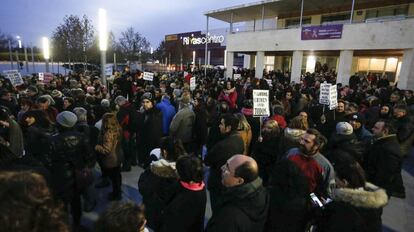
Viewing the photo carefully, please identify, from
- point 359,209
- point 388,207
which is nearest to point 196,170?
point 359,209

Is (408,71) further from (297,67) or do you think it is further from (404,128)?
(404,128)

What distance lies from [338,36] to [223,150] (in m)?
18.0

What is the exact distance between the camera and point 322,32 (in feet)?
65.0

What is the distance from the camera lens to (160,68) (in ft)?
114

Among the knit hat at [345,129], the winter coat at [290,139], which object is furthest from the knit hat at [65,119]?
the knit hat at [345,129]

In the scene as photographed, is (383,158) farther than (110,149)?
No

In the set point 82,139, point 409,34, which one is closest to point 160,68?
point 409,34

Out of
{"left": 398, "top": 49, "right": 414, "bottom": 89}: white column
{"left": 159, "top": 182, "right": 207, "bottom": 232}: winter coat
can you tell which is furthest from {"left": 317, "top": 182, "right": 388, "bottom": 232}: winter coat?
{"left": 398, "top": 49, "right": 414, "bottom": 89}: white column

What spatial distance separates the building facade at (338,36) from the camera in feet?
55.8

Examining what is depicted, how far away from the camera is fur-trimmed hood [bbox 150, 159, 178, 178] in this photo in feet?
10.0

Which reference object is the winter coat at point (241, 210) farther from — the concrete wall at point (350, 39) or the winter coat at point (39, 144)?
the concrete wall at point (350, 39)

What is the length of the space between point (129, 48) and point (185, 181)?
1432 inches

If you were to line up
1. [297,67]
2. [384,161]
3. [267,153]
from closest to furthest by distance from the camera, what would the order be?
[384,161]
[267,153]
[297,67]

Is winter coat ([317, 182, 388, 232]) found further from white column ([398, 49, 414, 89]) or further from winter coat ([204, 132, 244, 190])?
white column ([398, 49, 414, 89])
